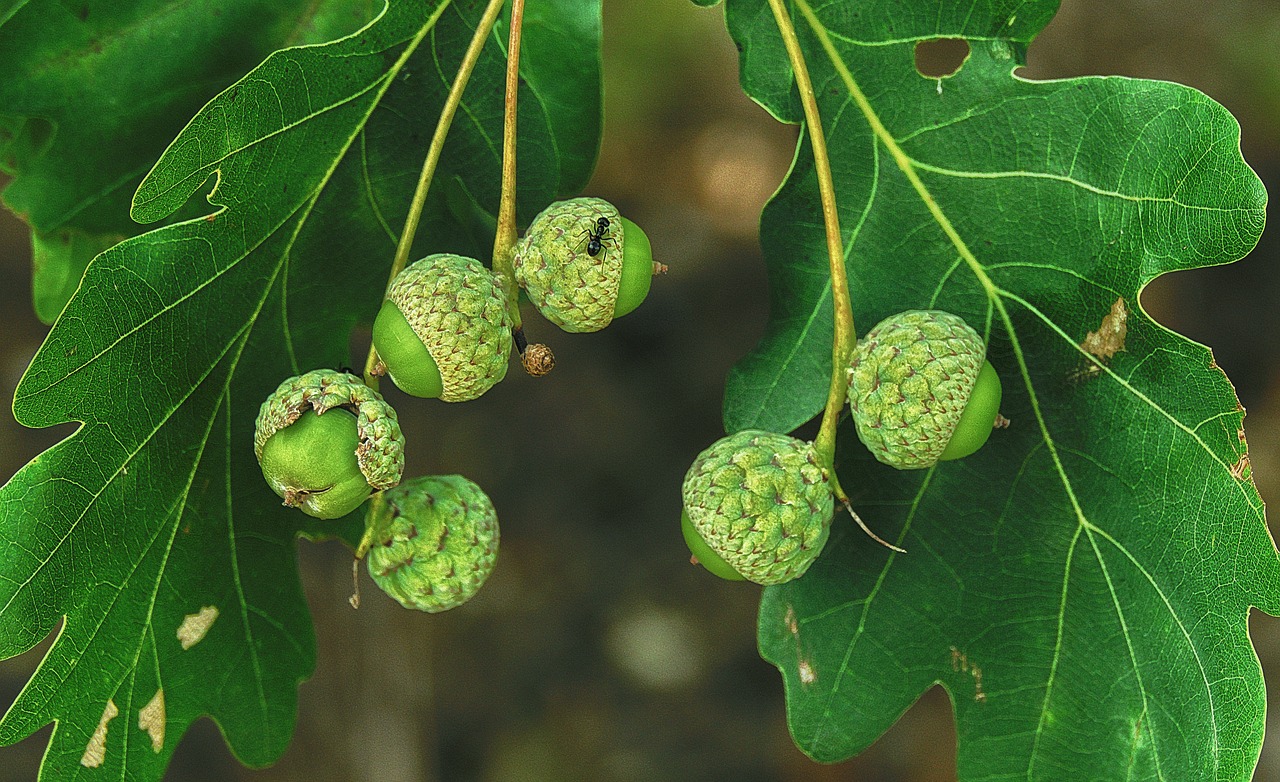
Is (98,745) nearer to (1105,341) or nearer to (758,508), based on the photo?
(758,508)

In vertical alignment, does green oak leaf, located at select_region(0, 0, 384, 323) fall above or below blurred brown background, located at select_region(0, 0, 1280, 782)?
above

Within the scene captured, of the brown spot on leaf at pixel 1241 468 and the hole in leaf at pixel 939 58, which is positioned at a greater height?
the brown spot on leaf at pixel 1241 468

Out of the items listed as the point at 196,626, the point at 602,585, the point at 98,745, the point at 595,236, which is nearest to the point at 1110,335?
the point at 595,236

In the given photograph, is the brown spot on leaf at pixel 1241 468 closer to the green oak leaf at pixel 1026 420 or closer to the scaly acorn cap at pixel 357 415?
the green oak leaf at pixel 1026 420

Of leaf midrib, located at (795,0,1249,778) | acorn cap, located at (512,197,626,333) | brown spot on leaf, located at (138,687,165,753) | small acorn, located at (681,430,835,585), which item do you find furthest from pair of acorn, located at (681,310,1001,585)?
brown spot on leaf, located at (138,687,165,753)

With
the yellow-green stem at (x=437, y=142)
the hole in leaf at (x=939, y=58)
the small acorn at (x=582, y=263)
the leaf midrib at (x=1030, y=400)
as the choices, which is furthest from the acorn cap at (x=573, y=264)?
the hole in leaf at (x=939, y=58)

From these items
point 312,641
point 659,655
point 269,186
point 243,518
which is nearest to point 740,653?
point 659,655

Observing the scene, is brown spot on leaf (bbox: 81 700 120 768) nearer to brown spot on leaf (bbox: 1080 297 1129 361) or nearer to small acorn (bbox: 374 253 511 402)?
small acorn (bbox: 374 253 511 402)
